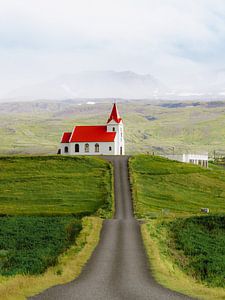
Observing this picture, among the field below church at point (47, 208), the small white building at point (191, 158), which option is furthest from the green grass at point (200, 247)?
the small white building at point (191, 158)

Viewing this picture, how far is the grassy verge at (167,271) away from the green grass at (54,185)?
69.1ft

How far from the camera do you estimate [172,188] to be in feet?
326

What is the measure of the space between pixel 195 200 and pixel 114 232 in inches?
1468

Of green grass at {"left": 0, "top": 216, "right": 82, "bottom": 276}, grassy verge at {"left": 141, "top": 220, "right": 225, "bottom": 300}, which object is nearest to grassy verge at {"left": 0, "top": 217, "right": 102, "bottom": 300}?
green grass at {"left": 0, "top": 216, "right": 82, "bottom": 276}

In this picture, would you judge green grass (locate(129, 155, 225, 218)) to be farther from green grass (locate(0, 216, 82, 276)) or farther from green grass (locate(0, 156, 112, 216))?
green grass (locate(0, 216, 82, 276))

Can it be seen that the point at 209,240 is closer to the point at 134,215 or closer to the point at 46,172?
the point at 134,215

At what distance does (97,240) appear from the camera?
5316 cm

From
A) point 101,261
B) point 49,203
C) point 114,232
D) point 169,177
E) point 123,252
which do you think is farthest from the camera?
point 169,177

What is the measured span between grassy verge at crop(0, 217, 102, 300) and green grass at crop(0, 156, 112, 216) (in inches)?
1109

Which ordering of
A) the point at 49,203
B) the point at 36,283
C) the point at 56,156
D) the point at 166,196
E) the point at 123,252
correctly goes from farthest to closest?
the point at 56,156, the point at 166,196, the point at 49,203, the point at 123,252, the point at 36,283

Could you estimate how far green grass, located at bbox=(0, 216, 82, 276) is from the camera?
41625mm

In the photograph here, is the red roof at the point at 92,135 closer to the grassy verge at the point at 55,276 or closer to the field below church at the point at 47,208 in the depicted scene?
the field below church at the point at 47,208

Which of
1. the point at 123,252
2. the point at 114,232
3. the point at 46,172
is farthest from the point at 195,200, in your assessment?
the point at 123,252

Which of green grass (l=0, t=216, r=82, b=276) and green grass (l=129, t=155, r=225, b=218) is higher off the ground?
green grass (l=129, t=155, r=225, b=218)
